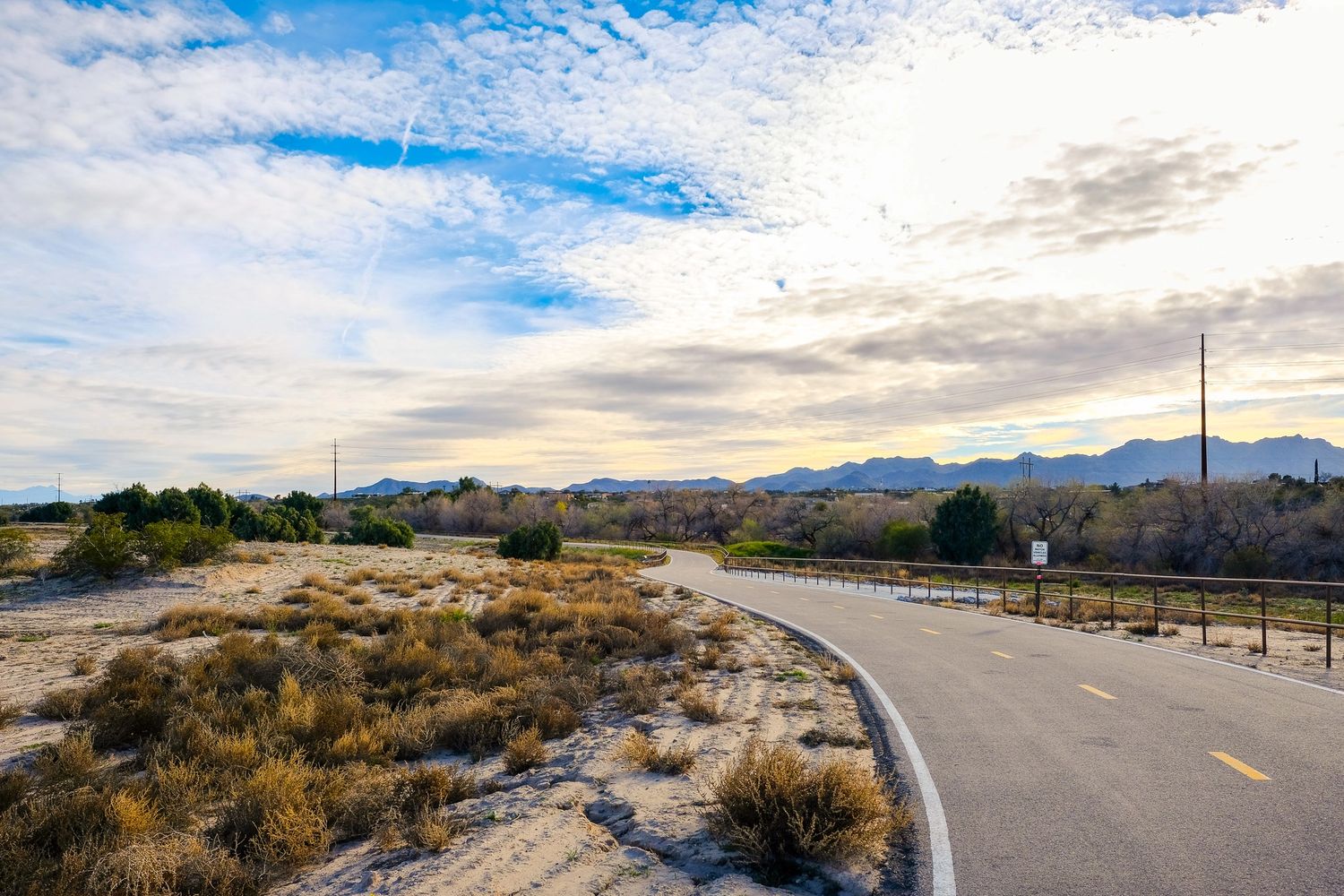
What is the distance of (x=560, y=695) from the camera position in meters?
10.6

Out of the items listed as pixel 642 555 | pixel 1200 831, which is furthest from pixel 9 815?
pixel 642 555

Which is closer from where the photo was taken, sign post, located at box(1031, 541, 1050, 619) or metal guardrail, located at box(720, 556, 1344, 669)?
sign post, located at box(1031, 541, 1050, 619)

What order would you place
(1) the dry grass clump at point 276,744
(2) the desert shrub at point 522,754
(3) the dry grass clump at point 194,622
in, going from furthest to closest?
(3) the dry grass clump at point 194,622
(2) the desert shrub at point 522,754
(1) the dry grass clump at point 276,744

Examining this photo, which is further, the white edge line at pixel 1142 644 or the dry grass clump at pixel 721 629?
the dry grass clump at pixel 721 629

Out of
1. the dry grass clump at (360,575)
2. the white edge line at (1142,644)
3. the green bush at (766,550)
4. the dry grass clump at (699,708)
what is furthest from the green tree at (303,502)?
the dry grass clump at (699,708)

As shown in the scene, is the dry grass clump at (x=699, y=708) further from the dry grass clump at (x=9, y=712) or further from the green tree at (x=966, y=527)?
the green tree at (x=966, y=527)

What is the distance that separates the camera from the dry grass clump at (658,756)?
738cm

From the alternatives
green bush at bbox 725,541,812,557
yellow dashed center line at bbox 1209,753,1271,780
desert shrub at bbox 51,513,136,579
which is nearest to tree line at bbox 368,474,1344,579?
green bush at bbox 725,541,812,557

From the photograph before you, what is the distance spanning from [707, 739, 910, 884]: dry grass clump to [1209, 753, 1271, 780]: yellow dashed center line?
306 cm

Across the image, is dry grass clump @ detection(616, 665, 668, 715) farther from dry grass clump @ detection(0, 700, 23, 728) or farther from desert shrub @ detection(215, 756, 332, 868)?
dry grass clump @ detection(0, 700, 23, 728)

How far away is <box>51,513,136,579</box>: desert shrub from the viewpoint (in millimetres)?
24031

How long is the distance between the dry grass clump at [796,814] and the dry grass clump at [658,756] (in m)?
1.44

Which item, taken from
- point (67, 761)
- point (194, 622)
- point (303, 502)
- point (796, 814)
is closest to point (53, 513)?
point (303, 502)

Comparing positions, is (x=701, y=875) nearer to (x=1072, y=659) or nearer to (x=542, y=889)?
(x=542, y=889)
